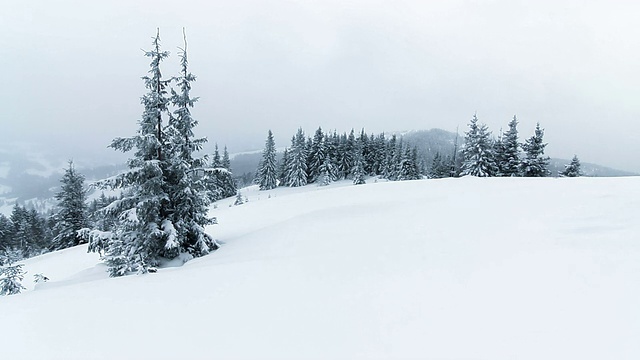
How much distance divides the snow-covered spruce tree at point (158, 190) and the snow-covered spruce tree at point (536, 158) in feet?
109

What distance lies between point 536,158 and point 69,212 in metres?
47.5

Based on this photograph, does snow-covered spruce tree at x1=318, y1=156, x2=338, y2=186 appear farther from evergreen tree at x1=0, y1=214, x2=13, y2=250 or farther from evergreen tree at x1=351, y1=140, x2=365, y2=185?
evergreen tree at x1=0, y1=214, x2=13, y2=250

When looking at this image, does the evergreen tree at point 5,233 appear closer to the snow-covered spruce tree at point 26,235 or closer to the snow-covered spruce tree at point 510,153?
the snow-covered spruce tree at point 26,235

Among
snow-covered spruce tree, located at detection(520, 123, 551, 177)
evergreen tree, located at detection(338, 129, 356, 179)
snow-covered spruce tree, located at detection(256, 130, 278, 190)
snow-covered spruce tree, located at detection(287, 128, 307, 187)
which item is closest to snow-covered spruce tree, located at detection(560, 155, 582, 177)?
snow-covered spruce tree, located at detection(520, 123, 551, 177)

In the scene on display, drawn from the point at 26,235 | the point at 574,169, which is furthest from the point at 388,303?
the point at 26,235

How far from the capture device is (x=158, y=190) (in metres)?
10.3

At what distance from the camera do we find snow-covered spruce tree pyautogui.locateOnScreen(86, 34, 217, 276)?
9906 millimetres

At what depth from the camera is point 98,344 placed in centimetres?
370

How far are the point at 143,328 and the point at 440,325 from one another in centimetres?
393

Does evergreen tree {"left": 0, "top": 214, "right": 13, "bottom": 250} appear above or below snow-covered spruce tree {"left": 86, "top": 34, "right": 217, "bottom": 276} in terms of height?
below

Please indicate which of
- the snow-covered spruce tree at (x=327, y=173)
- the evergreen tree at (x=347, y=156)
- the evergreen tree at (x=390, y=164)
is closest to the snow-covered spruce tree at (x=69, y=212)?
the snow-covered spruce tree at (x=327, y=173)

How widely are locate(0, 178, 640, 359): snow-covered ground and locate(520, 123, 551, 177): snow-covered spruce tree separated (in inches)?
1065

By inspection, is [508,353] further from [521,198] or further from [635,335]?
[521,198]

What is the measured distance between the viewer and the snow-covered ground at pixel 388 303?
338 centimetres
